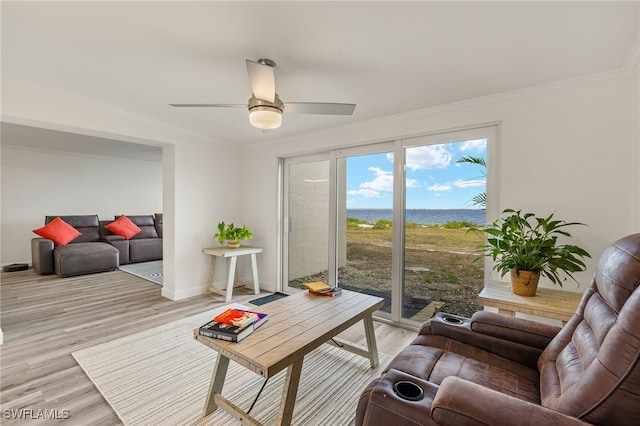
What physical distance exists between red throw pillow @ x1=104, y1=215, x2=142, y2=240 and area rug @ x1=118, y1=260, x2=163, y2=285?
0.72 m

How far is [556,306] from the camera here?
6.03ft

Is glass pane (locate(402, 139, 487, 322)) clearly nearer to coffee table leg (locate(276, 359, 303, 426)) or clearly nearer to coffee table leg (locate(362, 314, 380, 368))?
coffee table leg (locate(362, 314, 380, 368))

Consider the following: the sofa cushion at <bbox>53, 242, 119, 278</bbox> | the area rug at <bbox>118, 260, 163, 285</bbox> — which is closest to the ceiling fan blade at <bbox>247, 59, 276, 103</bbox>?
the area rug at <bbox>118, 260, 163, 285</bbox>

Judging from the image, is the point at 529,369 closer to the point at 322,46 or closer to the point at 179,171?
the point at 322,46

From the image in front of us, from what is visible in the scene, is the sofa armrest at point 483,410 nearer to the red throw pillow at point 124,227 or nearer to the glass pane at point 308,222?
the glass pane at point 308,222

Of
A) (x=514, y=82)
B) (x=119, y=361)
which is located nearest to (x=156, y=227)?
(x=119, y=361)

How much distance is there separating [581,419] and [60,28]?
10.8 feet

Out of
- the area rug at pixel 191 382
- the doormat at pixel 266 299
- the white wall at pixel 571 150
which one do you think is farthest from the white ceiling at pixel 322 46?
the doormat at pixel 266 299

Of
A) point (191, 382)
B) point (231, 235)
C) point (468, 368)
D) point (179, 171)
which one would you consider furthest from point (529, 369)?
point (179, 171)

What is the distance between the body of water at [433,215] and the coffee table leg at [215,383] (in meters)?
2.18

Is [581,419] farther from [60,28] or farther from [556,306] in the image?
[60,28]

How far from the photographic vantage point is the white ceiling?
1.58m

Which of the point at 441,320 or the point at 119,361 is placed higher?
the point at 441,320

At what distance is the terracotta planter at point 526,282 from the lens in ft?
6.54
